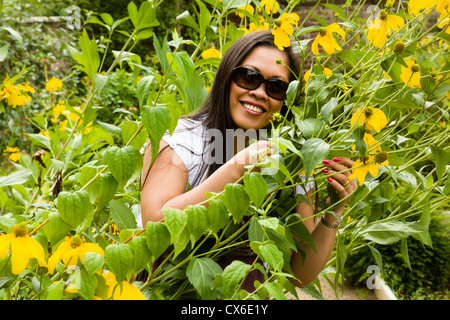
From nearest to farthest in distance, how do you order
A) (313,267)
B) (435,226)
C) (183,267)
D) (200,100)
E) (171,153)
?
(183,267)
(200,100)
(171,153)
(313,267)
(435,226)

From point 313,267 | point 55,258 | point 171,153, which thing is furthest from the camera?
point 313,267

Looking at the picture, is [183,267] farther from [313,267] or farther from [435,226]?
[435,226]

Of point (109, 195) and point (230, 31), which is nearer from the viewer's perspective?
point (109, 195)

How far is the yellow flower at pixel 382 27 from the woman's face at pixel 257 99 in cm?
26

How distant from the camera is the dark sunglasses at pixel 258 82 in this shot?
98cm

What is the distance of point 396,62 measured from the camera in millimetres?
727

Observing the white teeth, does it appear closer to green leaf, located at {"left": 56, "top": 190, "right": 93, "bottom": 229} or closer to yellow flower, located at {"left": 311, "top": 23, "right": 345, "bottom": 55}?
yellow flower, located at {"left": 311, "top": 23, "right": 345, "bottom": 55}

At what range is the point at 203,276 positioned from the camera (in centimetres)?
63

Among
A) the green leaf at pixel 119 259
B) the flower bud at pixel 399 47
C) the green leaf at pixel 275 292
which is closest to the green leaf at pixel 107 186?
the green leaf at pixel 119 259

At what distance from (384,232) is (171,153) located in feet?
1.32

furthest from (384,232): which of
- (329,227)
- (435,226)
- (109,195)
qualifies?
(435,226)

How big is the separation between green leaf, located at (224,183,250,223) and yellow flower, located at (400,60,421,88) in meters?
0.32

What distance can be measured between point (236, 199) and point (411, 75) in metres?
0.34

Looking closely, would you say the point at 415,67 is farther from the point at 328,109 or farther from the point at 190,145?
the point at 190,145
